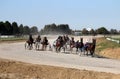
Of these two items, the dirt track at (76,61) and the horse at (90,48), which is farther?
the horse at (90,48)

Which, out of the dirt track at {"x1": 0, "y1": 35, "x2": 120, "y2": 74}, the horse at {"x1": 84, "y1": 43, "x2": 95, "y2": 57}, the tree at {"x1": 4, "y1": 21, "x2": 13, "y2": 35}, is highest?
the tree at {"x1": 4, "y1": 21, "x2": 13, "y2": 35}

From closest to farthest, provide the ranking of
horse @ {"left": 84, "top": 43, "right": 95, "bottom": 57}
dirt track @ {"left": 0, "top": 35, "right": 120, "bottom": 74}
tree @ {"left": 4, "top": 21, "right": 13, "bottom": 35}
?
dirt track @ {"left": 0, "top": 35, "right": 120, "bottom": 74}
horse @ {"left": 84, "top": 43, "right": 95, "bottom": 57}
tree @ {"left": 4, "top": 21, "right": 13, "bottom": 35}

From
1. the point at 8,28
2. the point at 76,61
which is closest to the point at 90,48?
the point at 76,61

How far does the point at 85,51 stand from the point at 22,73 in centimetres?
1393

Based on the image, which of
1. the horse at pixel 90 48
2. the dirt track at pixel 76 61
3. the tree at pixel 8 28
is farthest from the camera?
the tree at pixel 8 28

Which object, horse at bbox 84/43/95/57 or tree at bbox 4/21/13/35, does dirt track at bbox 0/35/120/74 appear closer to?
horse at bbox 84/43/95/57

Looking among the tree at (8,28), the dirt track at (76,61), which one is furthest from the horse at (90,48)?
the tree at (8,28)

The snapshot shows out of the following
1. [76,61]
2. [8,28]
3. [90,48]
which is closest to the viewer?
[76,61]

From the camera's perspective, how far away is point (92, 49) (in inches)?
1446

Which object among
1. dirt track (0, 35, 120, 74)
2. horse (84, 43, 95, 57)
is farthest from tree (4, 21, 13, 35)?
dirt track (0, 35, 120, 74)

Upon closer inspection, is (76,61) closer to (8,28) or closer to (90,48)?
(90,48)

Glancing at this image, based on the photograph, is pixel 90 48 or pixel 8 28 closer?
pixel 90 48

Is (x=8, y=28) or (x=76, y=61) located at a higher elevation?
(x=8, y=28)

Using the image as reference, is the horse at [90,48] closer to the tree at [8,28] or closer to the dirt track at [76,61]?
the dirt track at [76,61]
